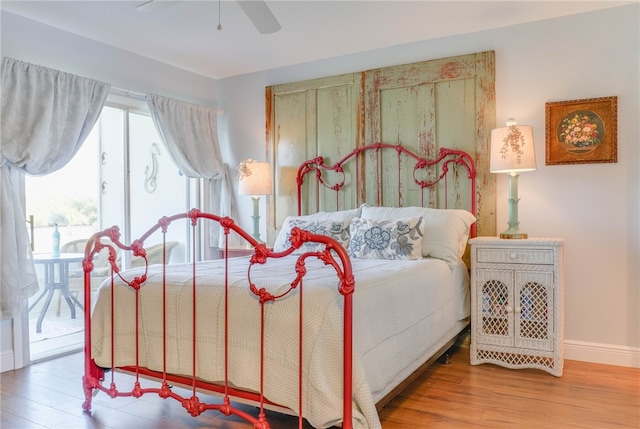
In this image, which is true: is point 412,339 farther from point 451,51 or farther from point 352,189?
point 451,51

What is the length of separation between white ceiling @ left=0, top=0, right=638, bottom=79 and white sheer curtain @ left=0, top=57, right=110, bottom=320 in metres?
0.45

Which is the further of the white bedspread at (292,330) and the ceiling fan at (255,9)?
the ceiling fan at (255,9)

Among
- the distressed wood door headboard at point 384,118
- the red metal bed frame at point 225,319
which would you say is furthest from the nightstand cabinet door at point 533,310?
the red metal bed frame at point 225,319

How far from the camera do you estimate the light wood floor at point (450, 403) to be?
2277mm

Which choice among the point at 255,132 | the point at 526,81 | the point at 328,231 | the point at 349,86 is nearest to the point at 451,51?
the point at 526,81

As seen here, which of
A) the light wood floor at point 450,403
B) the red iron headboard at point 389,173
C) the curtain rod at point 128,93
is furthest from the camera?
the curtain rod at point 128,93

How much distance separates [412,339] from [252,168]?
7.81 ft

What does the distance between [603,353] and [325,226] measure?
6.87ft

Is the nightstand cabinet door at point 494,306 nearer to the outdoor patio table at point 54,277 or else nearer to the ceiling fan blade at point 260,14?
the ceiling fan blade at point 260,14

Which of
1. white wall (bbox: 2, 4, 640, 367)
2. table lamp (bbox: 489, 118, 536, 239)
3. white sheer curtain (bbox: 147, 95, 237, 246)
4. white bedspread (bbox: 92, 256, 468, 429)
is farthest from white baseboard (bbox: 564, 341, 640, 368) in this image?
white sheer curtain (bbox: 147, 95, 237, 246)

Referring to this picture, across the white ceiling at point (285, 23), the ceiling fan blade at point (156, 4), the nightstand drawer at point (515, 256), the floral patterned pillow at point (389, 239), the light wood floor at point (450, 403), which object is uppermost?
the white ceiling at point (285, 23)

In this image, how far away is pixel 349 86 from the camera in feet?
13.7

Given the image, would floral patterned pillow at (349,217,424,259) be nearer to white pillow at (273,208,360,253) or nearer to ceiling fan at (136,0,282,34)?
white pillow at (273,208,360,253)

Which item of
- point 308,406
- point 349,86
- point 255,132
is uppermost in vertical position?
point 349,86
